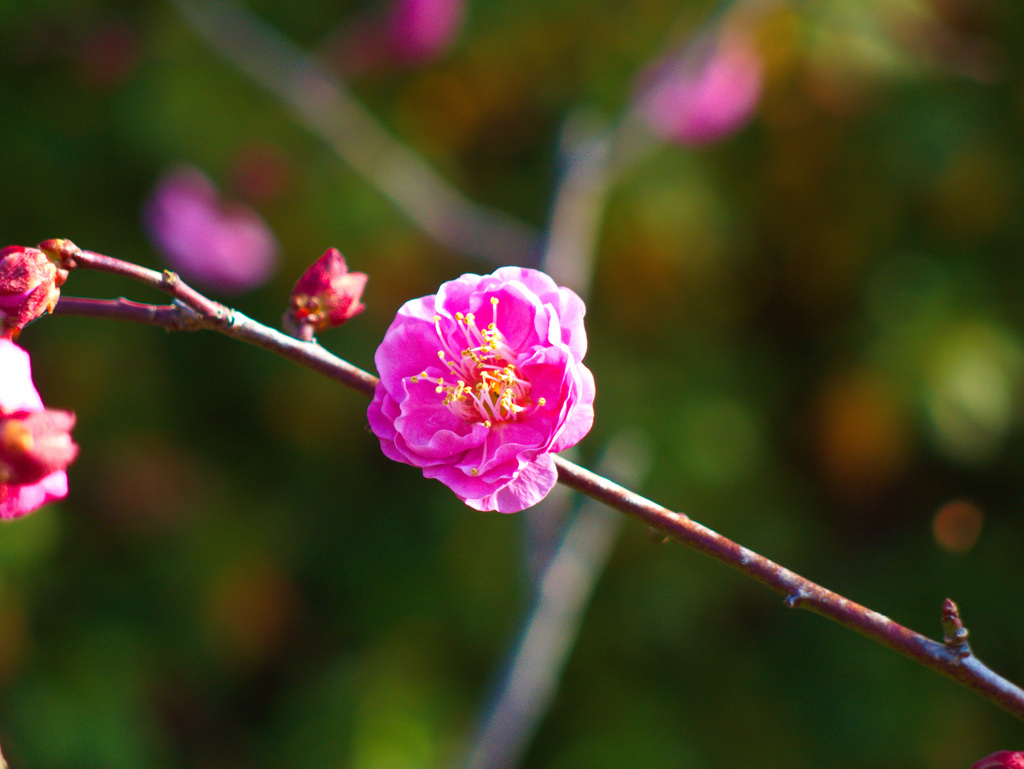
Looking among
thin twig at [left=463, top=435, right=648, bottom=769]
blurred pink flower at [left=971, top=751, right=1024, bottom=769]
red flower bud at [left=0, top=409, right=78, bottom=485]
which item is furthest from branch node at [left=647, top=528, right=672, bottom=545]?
thin twig at [left=463, top=435, right=648, bottom=769]

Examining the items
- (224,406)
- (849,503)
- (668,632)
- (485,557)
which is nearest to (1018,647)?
(849,503)

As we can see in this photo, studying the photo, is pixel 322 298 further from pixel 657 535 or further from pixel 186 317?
pixel 657 535

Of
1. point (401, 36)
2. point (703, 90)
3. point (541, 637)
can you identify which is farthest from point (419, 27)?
point (541, 637)

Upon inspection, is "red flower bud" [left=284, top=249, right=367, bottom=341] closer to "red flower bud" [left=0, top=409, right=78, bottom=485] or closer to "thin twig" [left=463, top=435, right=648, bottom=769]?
"red flower bud" [left=0, top=409, right=78, bottom=485]

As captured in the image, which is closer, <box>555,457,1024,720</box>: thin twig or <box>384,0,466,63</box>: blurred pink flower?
<box>555,457,1024,720</box>: thin twig

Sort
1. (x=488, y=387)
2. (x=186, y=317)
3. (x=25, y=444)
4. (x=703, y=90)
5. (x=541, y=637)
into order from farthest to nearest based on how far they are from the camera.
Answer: (x=703, y=90), (x=541, y=637), (x=488, y=387), (x=186, y=317), (x=25, y=444)

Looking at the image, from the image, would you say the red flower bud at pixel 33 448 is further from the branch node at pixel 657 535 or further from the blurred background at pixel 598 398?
the blurred background at pixel 598 398

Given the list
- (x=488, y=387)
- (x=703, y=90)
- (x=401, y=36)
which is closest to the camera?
(x=488, y=387)
